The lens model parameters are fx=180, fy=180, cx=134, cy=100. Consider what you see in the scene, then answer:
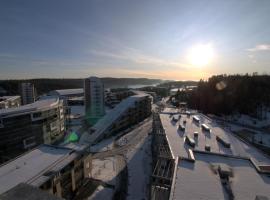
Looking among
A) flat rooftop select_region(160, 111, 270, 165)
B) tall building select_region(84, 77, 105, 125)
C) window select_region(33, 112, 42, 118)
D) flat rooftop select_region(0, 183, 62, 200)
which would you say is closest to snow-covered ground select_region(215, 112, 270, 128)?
flat rooftop select_region(160, 111, 270, 165)

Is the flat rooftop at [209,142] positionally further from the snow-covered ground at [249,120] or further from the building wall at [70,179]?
the snow-covered ground at [249,120]

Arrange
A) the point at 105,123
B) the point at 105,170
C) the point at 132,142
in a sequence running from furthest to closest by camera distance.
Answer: the point at 105,123
the point at 132,142
the point at 105,170

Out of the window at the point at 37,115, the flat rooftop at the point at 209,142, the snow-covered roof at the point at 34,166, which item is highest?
the window at the point at 37,115

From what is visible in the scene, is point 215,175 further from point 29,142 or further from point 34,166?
point 29,142

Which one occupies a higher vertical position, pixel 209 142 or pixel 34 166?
pixel 209 142

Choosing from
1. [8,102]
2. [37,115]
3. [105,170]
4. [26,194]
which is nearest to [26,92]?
[8,102]

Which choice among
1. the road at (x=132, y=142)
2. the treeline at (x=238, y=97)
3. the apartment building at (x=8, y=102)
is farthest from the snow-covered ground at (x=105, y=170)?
the treeline at (x=238, y=97)

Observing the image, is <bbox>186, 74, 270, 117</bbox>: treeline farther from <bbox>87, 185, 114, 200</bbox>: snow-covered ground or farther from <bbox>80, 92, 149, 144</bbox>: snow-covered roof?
<bbox>87, 185, 114, 200</bbox>: snow-covered ground
